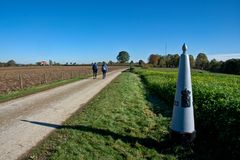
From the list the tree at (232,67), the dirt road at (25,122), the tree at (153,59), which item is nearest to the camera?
the dirt road at (25,122)

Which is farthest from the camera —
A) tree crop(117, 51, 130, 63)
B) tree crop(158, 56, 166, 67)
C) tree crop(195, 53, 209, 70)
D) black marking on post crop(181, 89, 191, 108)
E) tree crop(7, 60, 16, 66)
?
tree crop(117, 51, 130, 63)

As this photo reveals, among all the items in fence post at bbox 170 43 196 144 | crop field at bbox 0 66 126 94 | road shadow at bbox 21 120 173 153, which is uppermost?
fence post at bbox 170 43 196 144

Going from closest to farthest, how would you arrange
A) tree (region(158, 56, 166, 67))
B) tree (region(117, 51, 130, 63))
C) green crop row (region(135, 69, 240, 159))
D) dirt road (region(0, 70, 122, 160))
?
green crop row (region(135, 69, 240, 159))
dirt road (region(0, 70, 122, 160))
tree (region(158, 56, 166, 67))
tree (region(117, 51, 130, 63))

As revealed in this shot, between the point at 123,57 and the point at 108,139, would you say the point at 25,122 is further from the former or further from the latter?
the point at 123,57

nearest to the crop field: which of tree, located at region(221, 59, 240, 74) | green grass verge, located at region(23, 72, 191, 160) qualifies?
green grass verge, located at region(23, 72, 191, 160)

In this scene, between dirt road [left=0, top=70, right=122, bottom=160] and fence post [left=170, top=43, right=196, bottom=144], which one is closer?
dirt road [left=0, top=70, right=122, bottom=160]

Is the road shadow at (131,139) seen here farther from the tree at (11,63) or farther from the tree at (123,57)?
the tree at (123,57)

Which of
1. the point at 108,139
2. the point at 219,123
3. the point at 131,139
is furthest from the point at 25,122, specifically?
the point at 219,123

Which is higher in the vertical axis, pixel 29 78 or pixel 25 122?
pixel 25 122

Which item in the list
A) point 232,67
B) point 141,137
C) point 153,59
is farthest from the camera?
point 153,59

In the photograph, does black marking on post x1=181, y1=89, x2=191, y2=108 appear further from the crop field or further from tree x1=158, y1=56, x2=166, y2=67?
tree x1=158, y1=56, x2=166, y2=67

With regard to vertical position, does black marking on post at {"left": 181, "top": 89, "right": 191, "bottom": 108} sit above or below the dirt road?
above

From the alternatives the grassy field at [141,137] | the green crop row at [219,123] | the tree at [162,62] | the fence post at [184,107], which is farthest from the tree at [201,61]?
the fence post at [184,107]

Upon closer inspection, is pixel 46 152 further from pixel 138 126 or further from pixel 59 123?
pixel 138 126
